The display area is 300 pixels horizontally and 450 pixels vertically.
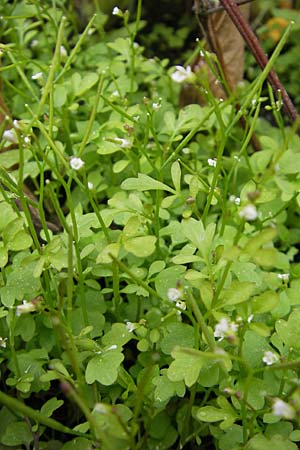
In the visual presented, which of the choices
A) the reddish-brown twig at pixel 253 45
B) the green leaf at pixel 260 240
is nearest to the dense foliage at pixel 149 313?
the green leaf at pixel 260 240

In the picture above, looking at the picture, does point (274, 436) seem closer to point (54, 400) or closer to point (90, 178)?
point (54, 400)

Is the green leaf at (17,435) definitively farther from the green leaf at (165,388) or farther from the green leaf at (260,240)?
the green leaf at (260,240)

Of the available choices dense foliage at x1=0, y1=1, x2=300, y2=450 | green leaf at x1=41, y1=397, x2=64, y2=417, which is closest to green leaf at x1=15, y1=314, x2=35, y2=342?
dense foliage at x1=0, y1=1, x2=300, y2=450

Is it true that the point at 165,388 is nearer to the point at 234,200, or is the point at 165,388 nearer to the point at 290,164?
the point at 234,200

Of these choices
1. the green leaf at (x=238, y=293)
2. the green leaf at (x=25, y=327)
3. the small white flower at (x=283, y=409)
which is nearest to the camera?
the small white flower at (x=283, y=409)

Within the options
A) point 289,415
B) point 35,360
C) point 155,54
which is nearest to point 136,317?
point 35,360


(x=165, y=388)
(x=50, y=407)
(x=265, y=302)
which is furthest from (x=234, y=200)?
(x=50, y=407)

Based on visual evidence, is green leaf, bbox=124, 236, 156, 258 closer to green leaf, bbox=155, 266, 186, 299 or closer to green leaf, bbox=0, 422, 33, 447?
green leaf, bbox=155, 266, 186, 299
